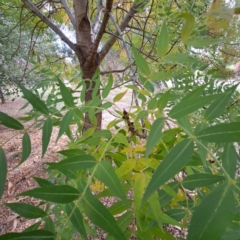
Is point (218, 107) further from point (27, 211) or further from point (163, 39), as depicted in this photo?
point (27, 211)

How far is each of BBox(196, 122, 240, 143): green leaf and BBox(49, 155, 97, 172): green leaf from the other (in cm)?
14

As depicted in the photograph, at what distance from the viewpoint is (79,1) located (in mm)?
1143

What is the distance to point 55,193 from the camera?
23cm

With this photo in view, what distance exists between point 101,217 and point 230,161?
0.16 metres

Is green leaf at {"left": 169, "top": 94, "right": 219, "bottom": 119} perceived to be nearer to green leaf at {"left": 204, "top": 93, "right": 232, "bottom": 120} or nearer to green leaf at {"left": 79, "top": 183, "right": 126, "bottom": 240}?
green leaf at {"left": 204, "top": 93, "right": 232, "bottom": 120}

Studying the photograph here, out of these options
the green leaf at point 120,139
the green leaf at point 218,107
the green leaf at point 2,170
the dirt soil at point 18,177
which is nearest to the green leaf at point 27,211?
the green leaf at point 2,170

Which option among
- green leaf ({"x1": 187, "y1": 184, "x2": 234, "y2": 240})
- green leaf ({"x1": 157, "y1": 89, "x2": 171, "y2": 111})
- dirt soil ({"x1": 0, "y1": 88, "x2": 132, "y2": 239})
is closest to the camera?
green leaf ({"x1": 187, "y1": 184, "x2": 234, "y2": 240})

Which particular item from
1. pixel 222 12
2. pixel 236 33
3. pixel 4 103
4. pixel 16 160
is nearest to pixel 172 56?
pixel 222 12

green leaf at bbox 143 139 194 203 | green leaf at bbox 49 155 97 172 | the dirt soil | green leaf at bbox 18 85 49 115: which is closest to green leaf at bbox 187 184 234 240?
green leaf at bbox 143 139 194 203

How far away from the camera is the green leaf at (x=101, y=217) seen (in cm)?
21

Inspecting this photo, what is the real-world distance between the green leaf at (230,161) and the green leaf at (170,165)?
52 millimetres

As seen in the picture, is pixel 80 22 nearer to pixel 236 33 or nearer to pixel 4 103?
pixel 236 33

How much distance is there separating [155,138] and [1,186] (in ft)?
0.62

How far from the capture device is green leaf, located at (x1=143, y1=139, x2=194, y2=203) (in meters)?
0.18
